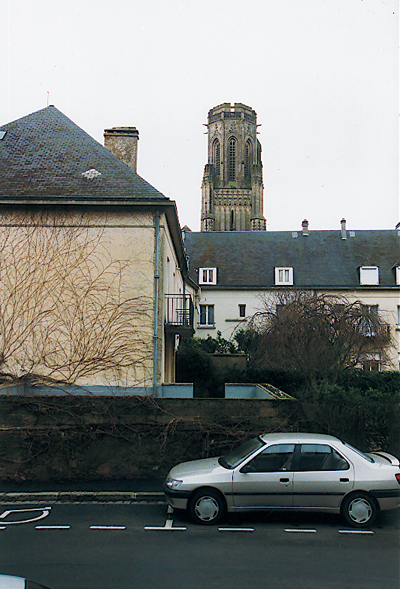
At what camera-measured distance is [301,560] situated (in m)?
6.32

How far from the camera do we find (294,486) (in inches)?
306

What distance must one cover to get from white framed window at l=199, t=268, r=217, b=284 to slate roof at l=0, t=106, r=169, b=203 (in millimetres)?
19240

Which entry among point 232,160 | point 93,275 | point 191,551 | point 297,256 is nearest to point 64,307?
point 93,275

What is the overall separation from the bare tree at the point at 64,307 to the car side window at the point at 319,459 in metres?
7.43

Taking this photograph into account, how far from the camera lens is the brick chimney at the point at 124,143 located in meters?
20.3

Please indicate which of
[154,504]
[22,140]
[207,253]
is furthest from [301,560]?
[207,253]

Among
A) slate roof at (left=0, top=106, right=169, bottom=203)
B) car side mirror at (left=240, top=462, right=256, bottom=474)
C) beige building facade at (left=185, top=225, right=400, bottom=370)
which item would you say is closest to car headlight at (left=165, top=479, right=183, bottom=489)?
car side mirror at (left=240, top=462, right=256, bottom=474)

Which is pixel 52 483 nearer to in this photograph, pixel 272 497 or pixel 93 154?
pixel 272 497

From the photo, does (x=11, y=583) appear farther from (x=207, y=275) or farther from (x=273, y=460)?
(x=207, y=275)

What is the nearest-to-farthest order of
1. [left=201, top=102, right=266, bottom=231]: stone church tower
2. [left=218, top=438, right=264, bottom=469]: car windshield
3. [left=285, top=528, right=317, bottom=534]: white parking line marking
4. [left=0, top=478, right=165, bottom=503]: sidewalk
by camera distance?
1. [left=285, top=528, right=317, bottom=534]: white parking line marking
2. [left=218, top=438, right=264, bottom=469]: car windshield
3. [left=0, top=478, right=165, bottom=503]: sidewalk
4. [left=201, top=102, right=266, bottom=231]: stone church tower

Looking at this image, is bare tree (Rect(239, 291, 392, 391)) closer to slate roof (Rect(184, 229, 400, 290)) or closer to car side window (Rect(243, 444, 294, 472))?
car side window (Rect(243, 444, 294, 472))

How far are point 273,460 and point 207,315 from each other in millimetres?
28487

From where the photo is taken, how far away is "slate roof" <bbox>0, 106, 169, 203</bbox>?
49.5ft

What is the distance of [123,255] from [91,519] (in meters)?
8.51
